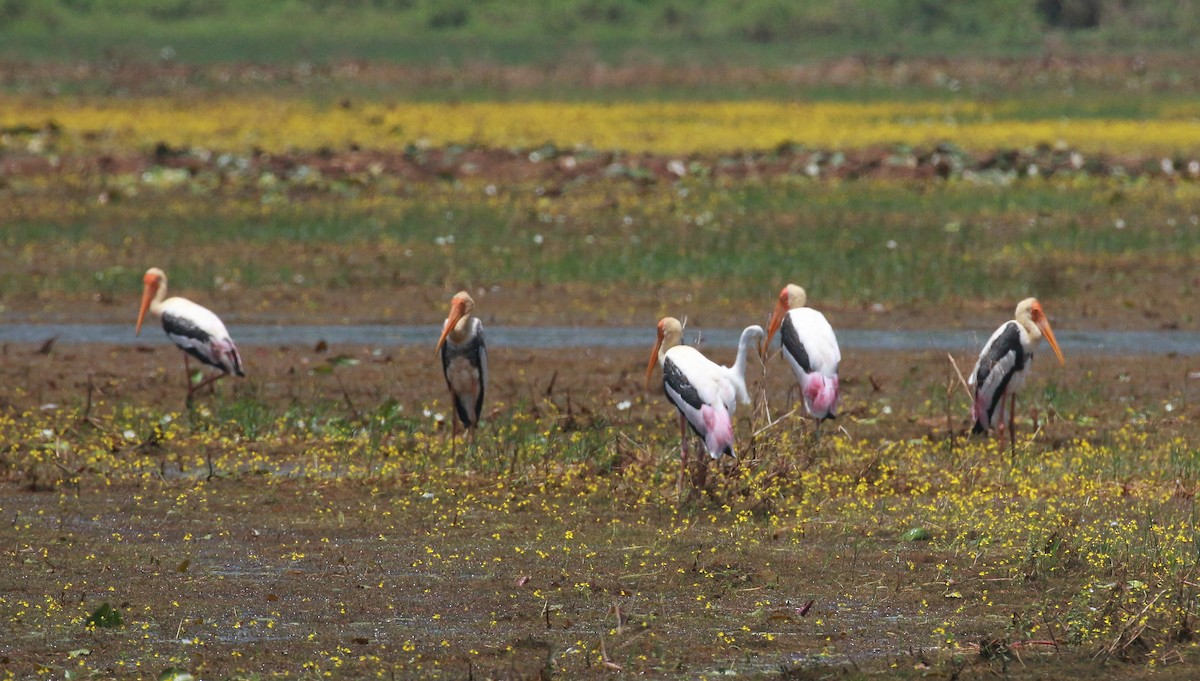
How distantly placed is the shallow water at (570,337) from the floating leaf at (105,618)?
8311 mm

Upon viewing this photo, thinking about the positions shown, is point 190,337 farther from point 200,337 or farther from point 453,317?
point 453,317

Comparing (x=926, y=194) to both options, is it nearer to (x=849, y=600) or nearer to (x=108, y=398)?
(x=108, y=398)

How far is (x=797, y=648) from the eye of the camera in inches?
280

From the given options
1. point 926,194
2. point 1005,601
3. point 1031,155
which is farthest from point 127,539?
point 1031,155

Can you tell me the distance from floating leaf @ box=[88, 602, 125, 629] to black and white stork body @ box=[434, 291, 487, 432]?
438 cm

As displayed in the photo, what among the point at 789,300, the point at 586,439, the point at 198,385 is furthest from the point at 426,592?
the point at 198,385

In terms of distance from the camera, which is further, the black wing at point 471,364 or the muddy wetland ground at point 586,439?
the black wing at point 471,364

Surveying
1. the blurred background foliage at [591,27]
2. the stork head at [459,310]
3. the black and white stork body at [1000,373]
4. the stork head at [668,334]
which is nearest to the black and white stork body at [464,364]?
the stork head at [459,310]

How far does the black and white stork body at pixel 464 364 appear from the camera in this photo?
11789 mm

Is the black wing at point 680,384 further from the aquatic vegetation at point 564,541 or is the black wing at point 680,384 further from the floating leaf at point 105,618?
the floating leaf at point 105,618

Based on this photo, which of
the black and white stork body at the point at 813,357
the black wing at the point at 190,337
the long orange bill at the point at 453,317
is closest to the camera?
the black and white stork body at the point at 813,357

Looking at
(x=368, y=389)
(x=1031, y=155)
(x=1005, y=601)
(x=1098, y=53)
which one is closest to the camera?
(x=1005, y=601)

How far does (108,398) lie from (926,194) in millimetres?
14785

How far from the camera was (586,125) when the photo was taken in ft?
120
